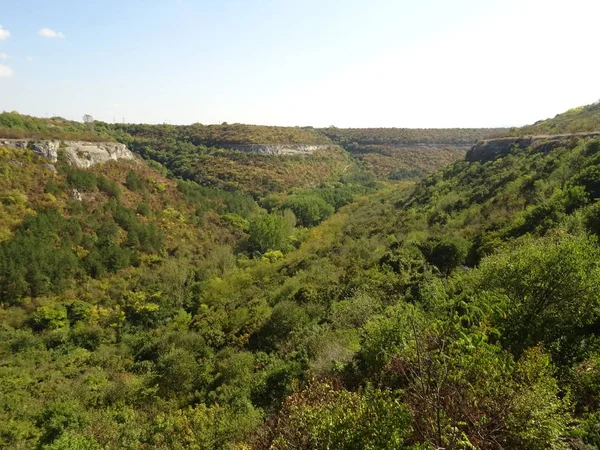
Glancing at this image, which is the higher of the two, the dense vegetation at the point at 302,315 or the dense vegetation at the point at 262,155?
the dense vegetation at the point at 262,155

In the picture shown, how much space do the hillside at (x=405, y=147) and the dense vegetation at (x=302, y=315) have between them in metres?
65.1

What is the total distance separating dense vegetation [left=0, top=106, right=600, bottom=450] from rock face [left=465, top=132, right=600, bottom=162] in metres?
2.09

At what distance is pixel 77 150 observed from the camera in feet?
208

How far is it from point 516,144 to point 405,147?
10058cm

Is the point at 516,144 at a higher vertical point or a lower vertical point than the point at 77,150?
higher

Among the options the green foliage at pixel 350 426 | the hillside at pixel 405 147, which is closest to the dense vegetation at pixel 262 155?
the hillside at pixel 405 147

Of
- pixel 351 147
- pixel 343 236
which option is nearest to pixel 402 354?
pixel 343 236

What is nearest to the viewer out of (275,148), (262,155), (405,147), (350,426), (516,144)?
(350,426)

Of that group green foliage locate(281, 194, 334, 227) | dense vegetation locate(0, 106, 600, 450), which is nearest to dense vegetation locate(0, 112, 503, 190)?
green foliage locate(281, 194, 334, 227)

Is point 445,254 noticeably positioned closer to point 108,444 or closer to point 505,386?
point 505,386

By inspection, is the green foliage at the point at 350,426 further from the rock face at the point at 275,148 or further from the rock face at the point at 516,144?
the rock face at the point at 275,148

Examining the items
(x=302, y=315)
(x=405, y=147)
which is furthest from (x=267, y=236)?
(x=405, y=147)

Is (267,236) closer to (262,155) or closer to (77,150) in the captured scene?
(77,150)

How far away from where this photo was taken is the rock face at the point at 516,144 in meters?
49.2
